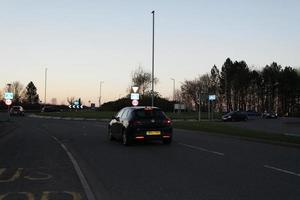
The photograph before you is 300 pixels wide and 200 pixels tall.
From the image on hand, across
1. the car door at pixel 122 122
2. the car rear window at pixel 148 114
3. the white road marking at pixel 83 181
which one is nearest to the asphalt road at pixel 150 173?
the white road marking at pixel 83 181

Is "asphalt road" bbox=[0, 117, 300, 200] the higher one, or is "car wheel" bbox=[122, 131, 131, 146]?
"car wheel" bbox=[122, 131, 131, 146]

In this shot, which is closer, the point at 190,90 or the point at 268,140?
the point at 268,140

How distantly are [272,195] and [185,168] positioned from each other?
4.27 m

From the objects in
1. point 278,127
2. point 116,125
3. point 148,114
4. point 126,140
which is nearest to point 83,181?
point 126,140

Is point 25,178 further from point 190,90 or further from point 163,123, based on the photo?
A: point 190,90

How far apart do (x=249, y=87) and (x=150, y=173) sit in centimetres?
12389

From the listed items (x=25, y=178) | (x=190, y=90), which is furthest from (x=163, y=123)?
(x=190, y=90)

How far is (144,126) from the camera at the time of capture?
21078mm

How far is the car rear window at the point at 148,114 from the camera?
2138 cm

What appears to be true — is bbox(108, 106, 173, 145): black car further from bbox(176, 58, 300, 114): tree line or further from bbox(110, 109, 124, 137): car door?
bbox(176, 58, 300, 114): tree line

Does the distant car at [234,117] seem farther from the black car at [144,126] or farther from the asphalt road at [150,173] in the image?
the asphalt road at [150,173]

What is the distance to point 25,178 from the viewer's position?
11.8m

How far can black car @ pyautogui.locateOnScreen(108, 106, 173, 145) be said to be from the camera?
21000 mm

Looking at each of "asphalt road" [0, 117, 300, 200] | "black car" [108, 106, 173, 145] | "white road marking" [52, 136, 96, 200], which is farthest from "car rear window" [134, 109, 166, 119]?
"white road marking" [52, 136, 96, 200]
